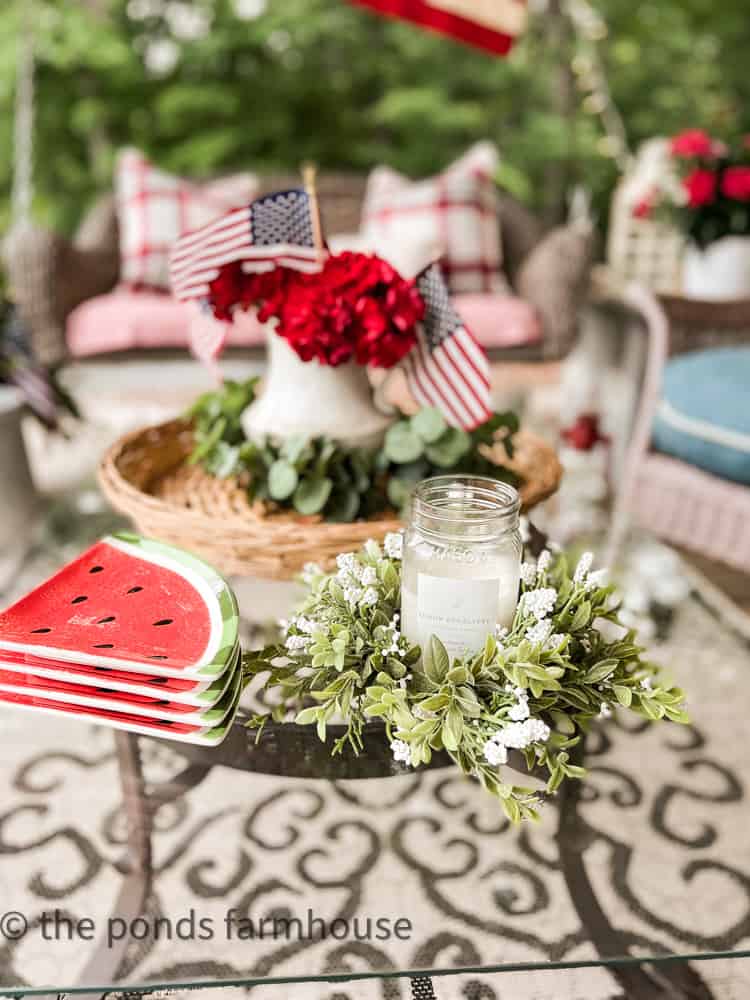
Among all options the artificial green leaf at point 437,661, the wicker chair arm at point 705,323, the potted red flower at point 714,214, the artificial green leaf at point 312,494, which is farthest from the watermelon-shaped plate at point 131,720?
the potted red flower at point 714,214

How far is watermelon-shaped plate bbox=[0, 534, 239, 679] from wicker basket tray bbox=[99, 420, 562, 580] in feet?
0.51

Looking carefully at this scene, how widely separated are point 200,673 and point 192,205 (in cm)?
235

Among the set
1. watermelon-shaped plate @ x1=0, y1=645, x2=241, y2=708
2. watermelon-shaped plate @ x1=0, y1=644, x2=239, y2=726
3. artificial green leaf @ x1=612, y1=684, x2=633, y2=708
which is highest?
watermelon-shaped plate @ x1=0, y1=645, x2=241, y2=708

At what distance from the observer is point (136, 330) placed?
2.45 meters

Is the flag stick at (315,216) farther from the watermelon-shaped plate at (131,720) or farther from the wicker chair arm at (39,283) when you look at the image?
the wicker chair arm at (39,283)

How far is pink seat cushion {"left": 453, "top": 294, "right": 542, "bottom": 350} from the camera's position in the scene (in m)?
2.50

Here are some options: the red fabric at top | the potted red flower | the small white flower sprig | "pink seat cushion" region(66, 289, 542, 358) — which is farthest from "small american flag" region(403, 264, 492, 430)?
the red fabric at top

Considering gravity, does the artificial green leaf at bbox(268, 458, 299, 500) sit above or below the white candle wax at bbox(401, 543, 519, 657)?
below

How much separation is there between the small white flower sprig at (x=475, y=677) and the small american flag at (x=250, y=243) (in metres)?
0.47

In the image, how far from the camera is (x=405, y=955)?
2.22ft

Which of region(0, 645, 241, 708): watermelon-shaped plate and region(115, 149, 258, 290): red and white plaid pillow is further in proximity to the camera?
region(115, 149, 258, 290): red and white plaid pillow

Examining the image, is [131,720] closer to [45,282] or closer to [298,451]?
[298,451]

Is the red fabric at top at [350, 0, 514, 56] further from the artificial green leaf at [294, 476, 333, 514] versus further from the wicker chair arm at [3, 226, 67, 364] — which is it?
the artificial green leaf at [294, 476, 333, 514]

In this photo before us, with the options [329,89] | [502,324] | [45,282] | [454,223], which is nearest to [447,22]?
[454,223]
